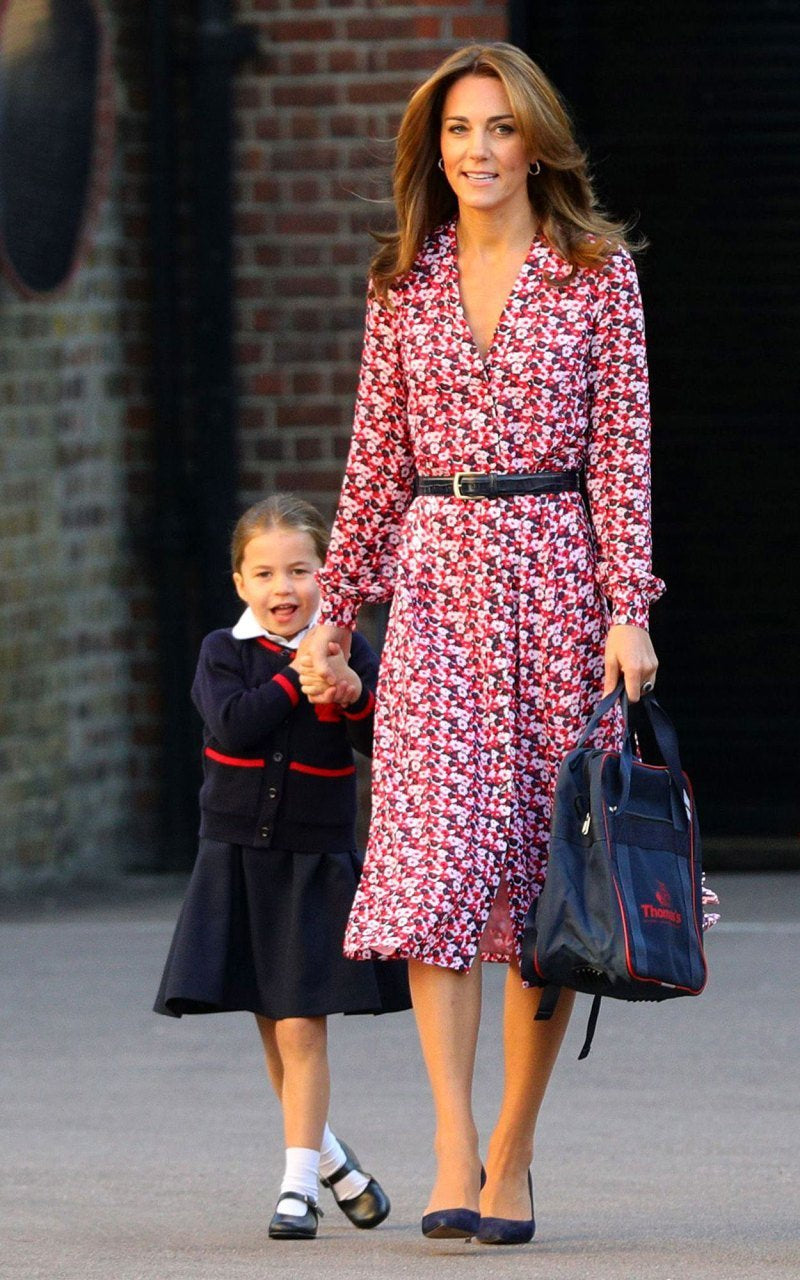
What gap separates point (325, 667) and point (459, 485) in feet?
1.28

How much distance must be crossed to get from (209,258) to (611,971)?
4.29 meters

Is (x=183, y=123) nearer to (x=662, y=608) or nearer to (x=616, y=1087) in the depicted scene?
(x=662, y=608)

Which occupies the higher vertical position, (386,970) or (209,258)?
(209,258)

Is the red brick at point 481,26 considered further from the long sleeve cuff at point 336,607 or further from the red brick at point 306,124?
the long sleeve cuff at point 336,607

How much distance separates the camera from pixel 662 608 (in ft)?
27.8

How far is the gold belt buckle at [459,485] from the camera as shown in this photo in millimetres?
4633

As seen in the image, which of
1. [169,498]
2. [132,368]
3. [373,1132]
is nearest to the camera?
[373,1132]

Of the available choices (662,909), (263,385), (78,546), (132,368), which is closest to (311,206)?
(263,385)

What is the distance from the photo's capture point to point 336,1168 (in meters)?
4.88

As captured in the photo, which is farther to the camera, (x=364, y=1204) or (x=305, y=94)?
(x=305, y=94)

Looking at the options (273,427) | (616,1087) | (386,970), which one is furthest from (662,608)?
(386,970)

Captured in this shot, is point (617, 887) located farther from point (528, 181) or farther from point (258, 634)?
point (528, 181)

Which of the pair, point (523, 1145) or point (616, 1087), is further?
point (616, 1087)

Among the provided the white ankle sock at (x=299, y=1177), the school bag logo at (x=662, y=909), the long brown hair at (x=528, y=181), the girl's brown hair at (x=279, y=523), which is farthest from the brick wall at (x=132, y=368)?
the school bag logo at (x=662, y=909)
